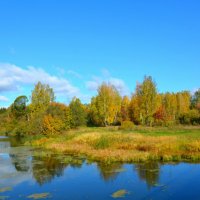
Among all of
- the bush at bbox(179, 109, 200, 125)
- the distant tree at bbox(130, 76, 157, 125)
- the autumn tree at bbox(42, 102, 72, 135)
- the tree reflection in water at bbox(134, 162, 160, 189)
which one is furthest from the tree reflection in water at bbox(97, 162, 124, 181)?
the bush at bbox(179, 109, 200, 125)

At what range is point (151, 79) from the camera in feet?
232

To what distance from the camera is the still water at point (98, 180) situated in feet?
55.8

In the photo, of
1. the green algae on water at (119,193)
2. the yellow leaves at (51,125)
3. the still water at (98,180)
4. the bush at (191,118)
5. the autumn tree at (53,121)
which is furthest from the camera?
the bush at (191,118)

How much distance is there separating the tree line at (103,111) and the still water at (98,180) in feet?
104

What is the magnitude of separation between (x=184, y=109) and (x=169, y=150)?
216 ft

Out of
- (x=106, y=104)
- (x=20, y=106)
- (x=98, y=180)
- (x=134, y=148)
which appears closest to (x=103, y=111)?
(x=106, y=104)

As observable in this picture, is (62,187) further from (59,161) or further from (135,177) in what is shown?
(59,161)

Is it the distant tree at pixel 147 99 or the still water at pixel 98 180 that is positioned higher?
the distant tree at pixel 147 99

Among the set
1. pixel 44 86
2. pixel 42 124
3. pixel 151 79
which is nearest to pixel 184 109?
pixel 151 79

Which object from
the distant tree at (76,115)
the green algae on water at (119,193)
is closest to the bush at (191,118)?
the distant tree at (76,115)

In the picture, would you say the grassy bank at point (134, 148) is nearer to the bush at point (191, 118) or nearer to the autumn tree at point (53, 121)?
the autumn tree at point (53, 121)

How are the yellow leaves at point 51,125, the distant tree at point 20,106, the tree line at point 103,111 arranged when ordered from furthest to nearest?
the distant tree at point 20,106
the tree line at point 103,111
the yellow leaves at point 51,125

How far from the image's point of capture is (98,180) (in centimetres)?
2089

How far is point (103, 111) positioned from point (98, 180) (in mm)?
55863
